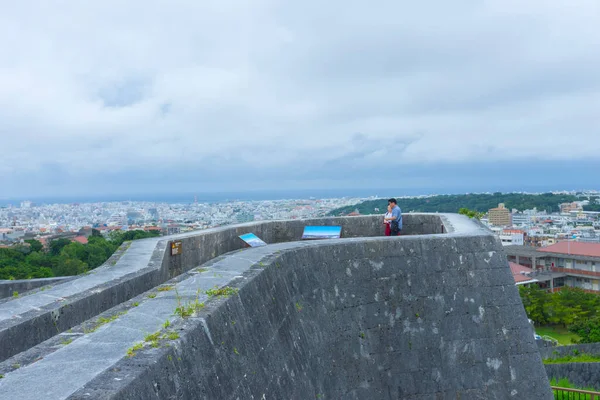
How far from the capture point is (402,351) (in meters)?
8.57

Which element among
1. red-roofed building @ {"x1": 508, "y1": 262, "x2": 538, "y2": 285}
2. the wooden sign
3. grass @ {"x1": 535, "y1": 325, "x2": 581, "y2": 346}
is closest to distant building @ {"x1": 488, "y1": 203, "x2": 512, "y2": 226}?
red-roofed building @ {"x1": 508, "y1": 262, "x2": 538, "y2": 285}

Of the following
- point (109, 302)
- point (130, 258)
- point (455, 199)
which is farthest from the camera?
point (455, 199)

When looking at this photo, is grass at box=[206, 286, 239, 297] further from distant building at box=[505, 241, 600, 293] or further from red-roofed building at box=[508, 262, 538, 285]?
distant building at box=[505, 241, 600, 293]

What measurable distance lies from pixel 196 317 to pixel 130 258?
Result: 5140mm

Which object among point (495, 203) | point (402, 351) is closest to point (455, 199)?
point (495, 203)

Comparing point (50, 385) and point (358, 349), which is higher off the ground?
point (50, 385)

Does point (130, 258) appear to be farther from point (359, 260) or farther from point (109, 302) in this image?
point (359, 260)

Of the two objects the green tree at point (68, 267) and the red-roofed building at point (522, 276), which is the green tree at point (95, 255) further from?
the red-roofed building at point (522, 276)

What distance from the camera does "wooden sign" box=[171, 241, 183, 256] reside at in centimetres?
1012

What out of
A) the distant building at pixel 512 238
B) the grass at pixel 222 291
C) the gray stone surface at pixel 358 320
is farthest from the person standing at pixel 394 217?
the distant building at pixel 512 238

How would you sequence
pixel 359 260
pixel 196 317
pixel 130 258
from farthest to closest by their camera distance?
pixel 130 258
pixel 359 260
pixel 196 317

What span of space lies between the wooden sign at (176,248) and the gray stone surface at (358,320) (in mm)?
156

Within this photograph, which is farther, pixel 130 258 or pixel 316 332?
pixel 130 258

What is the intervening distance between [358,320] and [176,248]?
403cm
